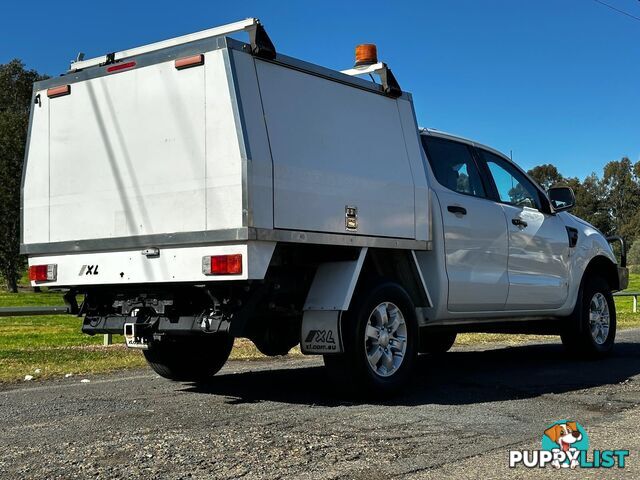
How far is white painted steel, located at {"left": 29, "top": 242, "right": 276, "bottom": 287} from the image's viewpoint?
5254 mm

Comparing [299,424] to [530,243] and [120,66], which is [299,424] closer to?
[120,66]

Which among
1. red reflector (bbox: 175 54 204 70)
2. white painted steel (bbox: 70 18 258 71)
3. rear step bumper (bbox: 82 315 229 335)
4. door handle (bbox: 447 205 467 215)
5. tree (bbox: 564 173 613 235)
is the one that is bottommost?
rear step bumper (bbox: 82 315 229 335)

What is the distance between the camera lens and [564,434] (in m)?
4.85

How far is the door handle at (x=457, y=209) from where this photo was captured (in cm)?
702

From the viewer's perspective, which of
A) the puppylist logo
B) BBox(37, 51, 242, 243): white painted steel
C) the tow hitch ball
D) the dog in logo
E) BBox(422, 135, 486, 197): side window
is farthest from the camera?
BBox(422, 135, 486, 197): side window


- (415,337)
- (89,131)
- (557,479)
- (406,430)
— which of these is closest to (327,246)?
(415,337)

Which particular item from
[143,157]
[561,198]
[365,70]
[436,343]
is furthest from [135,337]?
[561,198]

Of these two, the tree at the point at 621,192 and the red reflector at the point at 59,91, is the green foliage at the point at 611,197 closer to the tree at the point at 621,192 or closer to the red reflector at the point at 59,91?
the tree at the point at 621,192

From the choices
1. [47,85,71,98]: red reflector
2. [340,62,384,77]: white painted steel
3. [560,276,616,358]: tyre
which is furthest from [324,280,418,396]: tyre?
[560,276,616,358]: tyre

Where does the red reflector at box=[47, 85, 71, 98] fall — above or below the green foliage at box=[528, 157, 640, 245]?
below

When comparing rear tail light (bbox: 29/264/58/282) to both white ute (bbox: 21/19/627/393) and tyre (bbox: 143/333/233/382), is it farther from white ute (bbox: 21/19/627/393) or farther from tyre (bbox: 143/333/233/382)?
tyre (bbox: 143/333/233/382)

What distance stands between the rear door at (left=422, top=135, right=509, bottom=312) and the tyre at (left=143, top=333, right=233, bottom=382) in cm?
214

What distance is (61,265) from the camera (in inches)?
244

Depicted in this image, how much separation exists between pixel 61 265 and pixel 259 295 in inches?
68.7
